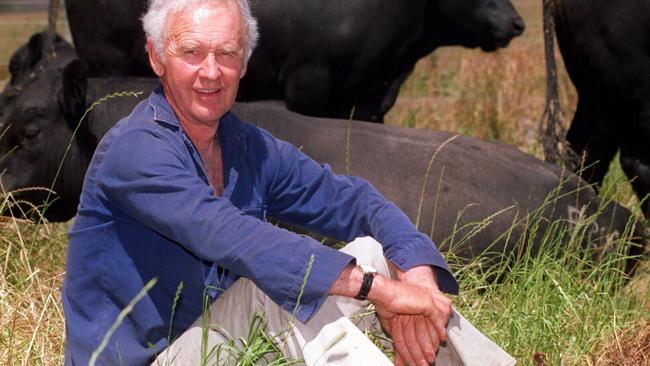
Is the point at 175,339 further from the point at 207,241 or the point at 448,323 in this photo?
the point at 448,323

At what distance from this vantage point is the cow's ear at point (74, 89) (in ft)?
19.5

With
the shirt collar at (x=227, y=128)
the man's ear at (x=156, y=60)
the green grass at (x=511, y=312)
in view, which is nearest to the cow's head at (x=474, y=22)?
the green grass at (x=511, y=312)

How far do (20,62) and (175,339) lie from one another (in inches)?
205

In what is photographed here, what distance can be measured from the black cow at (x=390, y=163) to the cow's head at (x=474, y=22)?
2.21 metres

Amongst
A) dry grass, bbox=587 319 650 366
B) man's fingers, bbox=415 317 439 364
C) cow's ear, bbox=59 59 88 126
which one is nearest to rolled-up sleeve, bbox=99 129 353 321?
man's fingers, bbox=415 317 439 364

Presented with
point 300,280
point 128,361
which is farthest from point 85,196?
point 300,280

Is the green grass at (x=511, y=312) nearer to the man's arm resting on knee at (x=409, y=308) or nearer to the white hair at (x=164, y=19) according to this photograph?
the man's arm resting on knee at (x=409, y=308)

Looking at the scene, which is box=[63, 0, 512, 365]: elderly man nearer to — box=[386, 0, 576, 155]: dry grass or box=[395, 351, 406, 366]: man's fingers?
Result: box=[395, 351, 406, 366]: man's fingers

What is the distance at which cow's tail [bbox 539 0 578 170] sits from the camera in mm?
7258

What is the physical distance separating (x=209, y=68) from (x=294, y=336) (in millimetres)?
868

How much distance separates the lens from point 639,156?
6793mm

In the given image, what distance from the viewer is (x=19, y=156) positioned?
604 centimetres

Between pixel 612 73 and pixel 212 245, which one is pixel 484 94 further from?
pixel 212 245

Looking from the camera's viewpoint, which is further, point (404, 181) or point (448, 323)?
point (404, 181)
